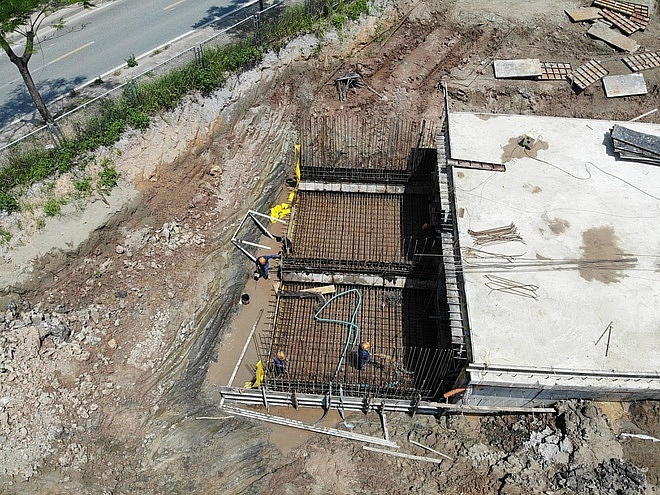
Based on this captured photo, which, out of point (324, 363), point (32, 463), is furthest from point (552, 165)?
point (32, 463)

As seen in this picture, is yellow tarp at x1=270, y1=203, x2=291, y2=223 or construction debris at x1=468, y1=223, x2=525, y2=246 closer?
construction debris at x1=468, y1=223, x2=525, y2=246

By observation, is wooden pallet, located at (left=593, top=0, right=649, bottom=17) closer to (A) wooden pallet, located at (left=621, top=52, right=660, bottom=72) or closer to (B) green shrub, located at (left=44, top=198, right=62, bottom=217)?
(A) wooden pallet, located at (left=621, top=52, right=660, bottom=72)

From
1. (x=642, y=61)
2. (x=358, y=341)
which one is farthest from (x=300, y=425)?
(x=642, y=61)

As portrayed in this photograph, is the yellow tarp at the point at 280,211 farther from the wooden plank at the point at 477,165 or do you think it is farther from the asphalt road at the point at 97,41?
the asphalt road at the point at 97,41

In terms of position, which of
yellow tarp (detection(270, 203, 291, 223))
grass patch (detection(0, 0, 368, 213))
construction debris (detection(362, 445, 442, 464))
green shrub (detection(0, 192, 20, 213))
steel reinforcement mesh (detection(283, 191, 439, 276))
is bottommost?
construction debris (detection(362, 445, 442, 464))

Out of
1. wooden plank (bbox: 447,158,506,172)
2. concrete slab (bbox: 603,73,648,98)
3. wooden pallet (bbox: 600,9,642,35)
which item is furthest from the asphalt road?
wooden pallet (bbox: 600,9,642,35)

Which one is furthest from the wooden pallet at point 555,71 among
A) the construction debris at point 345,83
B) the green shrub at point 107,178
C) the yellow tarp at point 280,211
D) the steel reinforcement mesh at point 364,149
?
the green shrub at point 107,178

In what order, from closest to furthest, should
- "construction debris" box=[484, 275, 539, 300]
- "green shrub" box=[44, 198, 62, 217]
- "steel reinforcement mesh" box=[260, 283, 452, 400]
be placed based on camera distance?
"construction debris" box=[484, 275, 539, 300]
"steel reinforcement mesh" box=[260, 283, 452, 400]
"green shrub" box=[44, 198, 62, 217]
